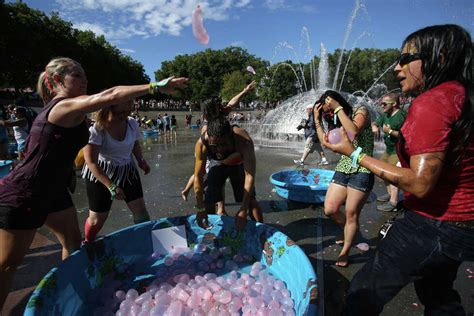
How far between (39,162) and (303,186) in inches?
151

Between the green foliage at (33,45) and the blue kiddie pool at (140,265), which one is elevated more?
the green foliage at (33,45)

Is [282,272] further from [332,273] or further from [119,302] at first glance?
[119,302]

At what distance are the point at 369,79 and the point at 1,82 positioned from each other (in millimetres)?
56074

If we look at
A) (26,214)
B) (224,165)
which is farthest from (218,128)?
(26,214)

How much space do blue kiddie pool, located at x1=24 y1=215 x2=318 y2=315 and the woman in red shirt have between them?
529 millimetres

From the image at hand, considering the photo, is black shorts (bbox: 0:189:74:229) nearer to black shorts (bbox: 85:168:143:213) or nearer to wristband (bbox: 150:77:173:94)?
black shorts (bbox: 85:168:143:213)

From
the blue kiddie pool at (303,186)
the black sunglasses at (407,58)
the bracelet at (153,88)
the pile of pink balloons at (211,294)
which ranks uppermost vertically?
the black sunglasses at (407,58)

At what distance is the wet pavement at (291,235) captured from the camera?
267 cm

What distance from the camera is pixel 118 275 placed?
3.14m

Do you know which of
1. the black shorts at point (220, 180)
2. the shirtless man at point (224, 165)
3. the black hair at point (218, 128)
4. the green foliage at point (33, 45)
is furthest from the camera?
the green foliage at point (33, 45)

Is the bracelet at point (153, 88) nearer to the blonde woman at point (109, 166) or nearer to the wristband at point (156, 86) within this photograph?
the wristband at point (156, 86)

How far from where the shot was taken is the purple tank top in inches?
78.7

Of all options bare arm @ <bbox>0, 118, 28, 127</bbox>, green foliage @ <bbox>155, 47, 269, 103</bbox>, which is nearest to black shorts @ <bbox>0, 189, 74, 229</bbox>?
bare arm @ <bbox>0, 118, 28, 127</bbox>

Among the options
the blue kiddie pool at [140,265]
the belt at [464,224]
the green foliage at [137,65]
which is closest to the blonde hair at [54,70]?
the blue kiddie pool at [140,265]
